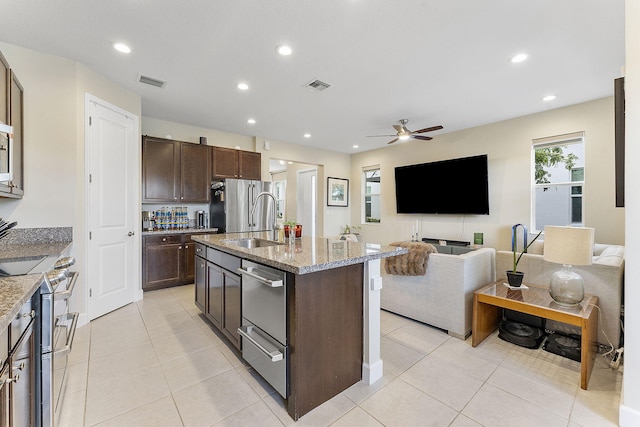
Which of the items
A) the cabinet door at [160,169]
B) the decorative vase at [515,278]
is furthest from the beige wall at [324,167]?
the decorative vase at [515,278]

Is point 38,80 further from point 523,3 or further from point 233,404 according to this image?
point 523,3

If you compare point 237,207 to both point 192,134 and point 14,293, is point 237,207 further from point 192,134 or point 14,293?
point 14,293

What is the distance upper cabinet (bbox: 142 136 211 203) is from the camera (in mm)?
4148

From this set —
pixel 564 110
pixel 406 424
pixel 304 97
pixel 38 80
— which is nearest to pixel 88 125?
pixel 38 80

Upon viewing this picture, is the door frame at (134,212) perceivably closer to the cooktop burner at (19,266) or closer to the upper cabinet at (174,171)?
the upper cabinet at (174,171)

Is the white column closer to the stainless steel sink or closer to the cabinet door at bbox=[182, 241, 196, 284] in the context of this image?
the stainless steel sink

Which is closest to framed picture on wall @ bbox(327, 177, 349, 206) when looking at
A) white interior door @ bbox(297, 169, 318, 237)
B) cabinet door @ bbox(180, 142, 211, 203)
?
white interior door @ bbox(297, 169, 318, 237)

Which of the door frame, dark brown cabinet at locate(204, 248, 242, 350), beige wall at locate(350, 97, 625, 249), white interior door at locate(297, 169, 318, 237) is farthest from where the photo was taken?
white interior door at locate(297, 169, 318, 237)

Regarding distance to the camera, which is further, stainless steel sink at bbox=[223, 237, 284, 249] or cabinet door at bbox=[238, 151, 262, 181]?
cabinet door at bbox=[238, 151, 262, 181]

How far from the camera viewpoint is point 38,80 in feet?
8.51

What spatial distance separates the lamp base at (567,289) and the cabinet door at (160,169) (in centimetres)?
487

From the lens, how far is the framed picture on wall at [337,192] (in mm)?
6879

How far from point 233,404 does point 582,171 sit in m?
5.13

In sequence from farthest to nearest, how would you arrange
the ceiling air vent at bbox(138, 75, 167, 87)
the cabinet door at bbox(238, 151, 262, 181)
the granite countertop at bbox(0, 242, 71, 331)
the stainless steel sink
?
the cabinet door at bbox(238, 151, 262, 181) < the ceiling air vent at bbox(138, 75, 167, 87) < the stainless steel sink < the granite countertop at bbox(0, 242, 71, 331)
